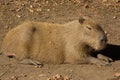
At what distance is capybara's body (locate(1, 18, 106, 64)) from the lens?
638 centimetres

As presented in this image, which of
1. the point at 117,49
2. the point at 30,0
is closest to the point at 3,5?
the point at 30,0

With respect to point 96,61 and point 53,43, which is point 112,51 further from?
point 53,43

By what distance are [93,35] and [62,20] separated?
71.3 inches

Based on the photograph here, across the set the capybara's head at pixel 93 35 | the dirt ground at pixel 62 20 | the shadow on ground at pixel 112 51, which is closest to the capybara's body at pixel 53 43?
the capybara's head at pixel 93 35

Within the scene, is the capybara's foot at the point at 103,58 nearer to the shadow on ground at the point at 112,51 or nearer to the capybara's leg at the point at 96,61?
the capybara's leg at the point at 96,61

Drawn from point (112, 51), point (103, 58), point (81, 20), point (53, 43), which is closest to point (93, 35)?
point (81, 20)

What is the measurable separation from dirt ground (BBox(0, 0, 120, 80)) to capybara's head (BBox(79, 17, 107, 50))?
1.14ft

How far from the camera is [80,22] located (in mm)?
6367

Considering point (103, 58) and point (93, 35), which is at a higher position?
point (93, 35)

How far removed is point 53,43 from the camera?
6445 millimetres

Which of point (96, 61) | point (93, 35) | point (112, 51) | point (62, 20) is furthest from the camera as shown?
point (62, 20)

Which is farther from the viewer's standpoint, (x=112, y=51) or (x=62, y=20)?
(x=62, y=20)

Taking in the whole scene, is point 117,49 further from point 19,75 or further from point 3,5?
point 3,5

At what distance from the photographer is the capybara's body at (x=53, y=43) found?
6382mm
